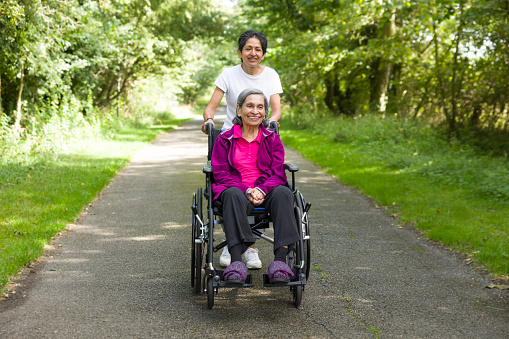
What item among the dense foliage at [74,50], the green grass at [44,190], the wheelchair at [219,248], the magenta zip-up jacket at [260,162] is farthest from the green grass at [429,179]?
the dense foliage at [74,50]

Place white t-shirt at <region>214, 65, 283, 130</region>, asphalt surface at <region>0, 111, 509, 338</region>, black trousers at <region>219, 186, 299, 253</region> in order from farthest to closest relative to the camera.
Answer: white t-shirt at <region>214, 65, 283, 130</region>, black trousers at <region>219, 186, 299, 253</region>, asphalt surface at <region>0, 111, 509, 338</region>

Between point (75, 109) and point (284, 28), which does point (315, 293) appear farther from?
point (284, 28)

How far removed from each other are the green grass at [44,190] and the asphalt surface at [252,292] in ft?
0.64

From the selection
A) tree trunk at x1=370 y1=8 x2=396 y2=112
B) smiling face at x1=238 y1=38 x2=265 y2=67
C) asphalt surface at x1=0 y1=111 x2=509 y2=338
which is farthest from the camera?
tree trunk at x1=370 y1=8 x2=396 y2=112

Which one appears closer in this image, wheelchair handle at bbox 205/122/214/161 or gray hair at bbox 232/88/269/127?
gray hair at bbox 232/88/269/127

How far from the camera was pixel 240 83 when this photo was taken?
4309 mm

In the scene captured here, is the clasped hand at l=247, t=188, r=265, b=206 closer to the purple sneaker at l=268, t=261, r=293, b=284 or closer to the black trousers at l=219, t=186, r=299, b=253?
the black trousers at l=219, t=186, r=299, b=253

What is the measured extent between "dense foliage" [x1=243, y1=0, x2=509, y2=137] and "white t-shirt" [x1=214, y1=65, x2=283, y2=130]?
6.33 m

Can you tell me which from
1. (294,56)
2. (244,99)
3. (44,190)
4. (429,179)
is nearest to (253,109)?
(244,99)

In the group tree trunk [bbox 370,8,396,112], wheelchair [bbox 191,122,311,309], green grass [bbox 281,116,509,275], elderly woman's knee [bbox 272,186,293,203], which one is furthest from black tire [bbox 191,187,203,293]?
tree trunk [bbox 370,8,396,112]

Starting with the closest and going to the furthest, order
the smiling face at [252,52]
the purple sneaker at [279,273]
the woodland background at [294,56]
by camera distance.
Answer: the purple sneaker at [279,273]
the smiling face at [252,52]
the woodland background at [294,56]

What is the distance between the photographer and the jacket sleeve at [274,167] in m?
3.84

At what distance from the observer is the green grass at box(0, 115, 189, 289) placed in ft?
15.4

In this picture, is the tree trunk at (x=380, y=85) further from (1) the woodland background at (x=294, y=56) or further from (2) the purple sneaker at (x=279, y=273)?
(2) the purple sneaker at (x=279, y=273)
